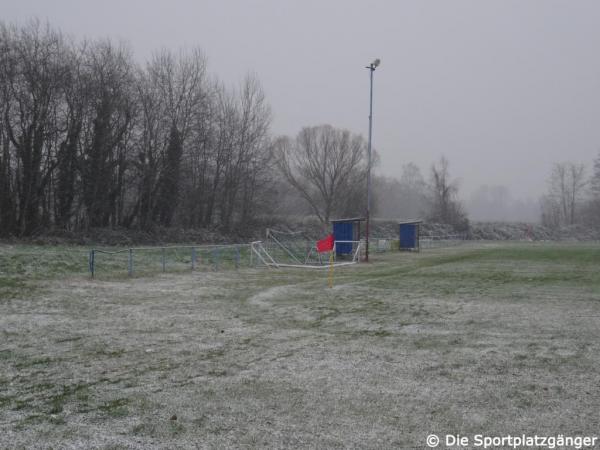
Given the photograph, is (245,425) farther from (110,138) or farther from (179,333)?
(110,138)

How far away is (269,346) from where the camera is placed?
7.50 m

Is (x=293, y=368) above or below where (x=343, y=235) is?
below

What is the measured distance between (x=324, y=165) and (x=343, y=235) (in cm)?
3528

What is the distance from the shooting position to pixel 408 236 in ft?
132

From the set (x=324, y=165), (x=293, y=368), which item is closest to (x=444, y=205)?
(x=324, y=165)

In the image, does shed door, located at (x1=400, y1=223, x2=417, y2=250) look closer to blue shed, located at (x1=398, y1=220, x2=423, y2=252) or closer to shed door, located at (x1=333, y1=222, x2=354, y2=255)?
blue shed, located at (x1=398, y1=220, x2=423, y2=252)

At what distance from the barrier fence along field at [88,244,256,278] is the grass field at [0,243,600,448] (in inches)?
245

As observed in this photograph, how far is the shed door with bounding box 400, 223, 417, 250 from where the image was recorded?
131ft

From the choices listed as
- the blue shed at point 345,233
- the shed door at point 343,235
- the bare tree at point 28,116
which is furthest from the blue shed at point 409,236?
the bare tree at point 28,116

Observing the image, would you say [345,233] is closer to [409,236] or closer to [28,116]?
[409,236]

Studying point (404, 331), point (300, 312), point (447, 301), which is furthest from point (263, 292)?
point (404, 331)

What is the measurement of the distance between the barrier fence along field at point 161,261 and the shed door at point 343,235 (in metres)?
5.95

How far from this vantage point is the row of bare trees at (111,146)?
3278 cm

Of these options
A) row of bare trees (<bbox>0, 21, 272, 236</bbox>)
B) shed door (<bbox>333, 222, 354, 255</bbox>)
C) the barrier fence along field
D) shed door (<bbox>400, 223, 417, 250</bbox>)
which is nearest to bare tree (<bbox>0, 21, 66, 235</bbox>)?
row of bare trees (<bbox>0, 21, 272, 236</bbox>)
